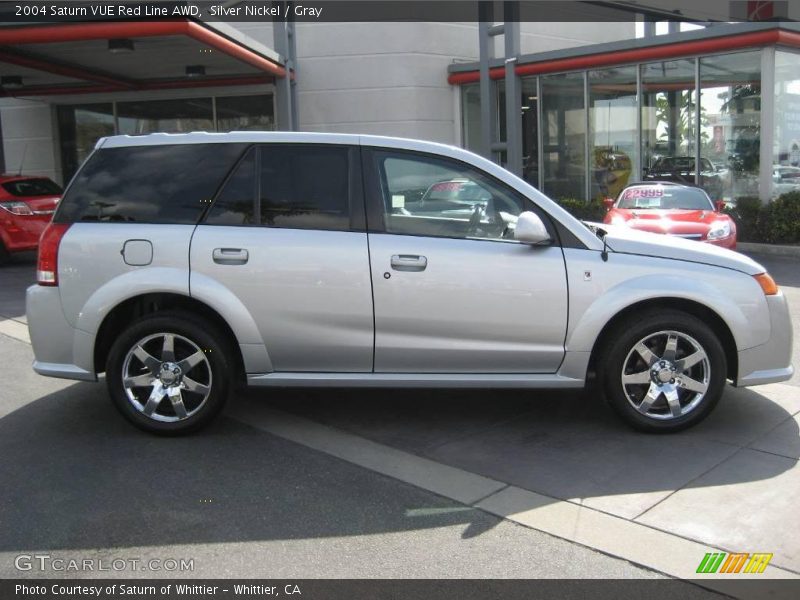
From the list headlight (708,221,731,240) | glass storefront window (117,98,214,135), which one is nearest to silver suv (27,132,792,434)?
headlight (708,221,731,240)

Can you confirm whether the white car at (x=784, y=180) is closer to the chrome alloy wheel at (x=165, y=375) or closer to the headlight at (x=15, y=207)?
the headlight at (x=15, y=207)

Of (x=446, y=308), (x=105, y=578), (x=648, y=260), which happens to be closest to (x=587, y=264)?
(x=648, y=260)

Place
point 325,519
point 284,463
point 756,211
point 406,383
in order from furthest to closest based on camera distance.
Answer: point 756,211 → point 406,383 → point 284,463 → point 325,519

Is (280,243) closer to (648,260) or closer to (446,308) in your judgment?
(446,308)

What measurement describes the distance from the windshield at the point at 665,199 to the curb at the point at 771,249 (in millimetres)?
2754

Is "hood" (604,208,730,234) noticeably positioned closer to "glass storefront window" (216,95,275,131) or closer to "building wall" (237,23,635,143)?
"building wall" (237,23,635,143)

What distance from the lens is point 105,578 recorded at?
11.0 feet

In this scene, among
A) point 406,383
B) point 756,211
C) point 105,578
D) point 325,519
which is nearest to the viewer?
point 105,578

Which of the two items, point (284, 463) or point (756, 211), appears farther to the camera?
point (756, 211)

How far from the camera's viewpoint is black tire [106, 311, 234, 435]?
193 inches

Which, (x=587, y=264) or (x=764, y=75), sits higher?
(x=764, y=75)

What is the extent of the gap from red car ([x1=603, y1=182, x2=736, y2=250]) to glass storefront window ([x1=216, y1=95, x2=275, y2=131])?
10586 mm

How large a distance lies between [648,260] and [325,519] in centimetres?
248

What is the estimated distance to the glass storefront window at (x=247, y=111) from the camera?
20.2 meters
